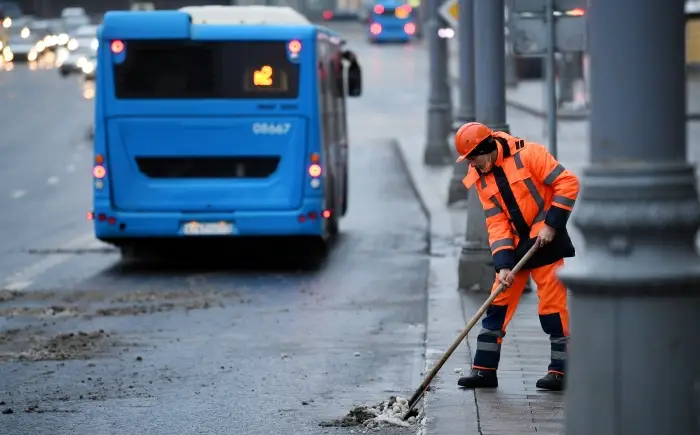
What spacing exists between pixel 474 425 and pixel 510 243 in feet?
4.24

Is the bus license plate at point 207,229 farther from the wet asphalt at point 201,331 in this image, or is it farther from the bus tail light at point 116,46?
the bus tail light at point 116,46

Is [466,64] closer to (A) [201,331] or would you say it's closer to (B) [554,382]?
(A) [201,331]

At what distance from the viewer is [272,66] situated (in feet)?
56.9

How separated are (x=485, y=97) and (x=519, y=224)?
4603 millimetres

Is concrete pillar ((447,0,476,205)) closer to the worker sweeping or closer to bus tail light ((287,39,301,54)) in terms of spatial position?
bus tail light ((287,39,301,54))

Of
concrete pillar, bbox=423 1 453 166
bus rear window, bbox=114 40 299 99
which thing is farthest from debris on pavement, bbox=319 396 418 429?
concrete pillar, bbox=423 1 453 166

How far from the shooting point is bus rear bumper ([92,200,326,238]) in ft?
55.8

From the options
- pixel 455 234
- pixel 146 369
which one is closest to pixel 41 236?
pixel 455 234

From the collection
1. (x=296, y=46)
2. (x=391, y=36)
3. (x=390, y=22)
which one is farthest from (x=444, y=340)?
(x=391, y=36)

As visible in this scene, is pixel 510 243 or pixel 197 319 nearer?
pixel 510 243

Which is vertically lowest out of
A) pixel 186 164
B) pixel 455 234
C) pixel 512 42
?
pixel 455 234

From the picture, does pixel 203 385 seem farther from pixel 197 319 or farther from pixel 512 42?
pixel 512 42

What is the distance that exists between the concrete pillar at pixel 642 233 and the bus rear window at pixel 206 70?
12729 millimetres

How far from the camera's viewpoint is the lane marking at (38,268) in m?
15.8
